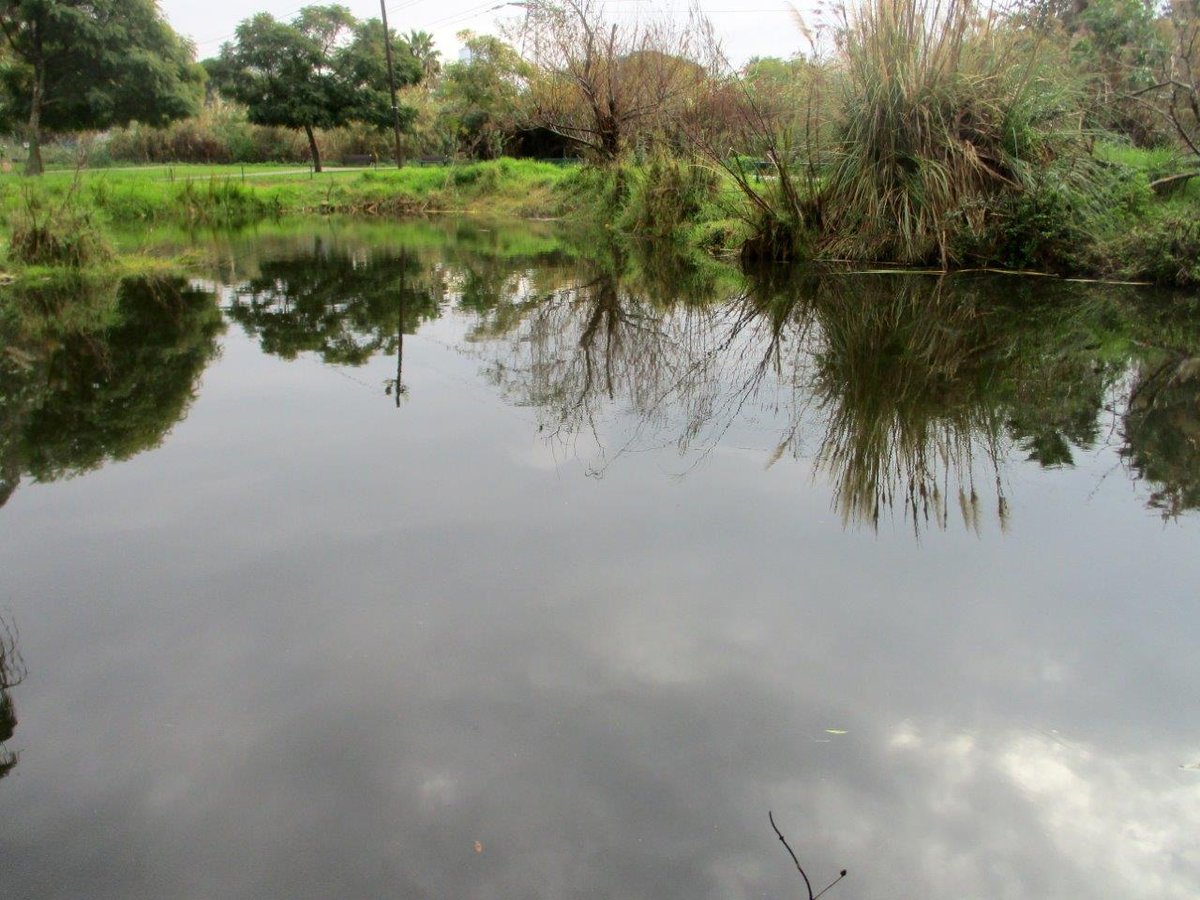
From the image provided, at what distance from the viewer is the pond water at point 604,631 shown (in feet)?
6.01

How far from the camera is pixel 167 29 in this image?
30688 millimetres

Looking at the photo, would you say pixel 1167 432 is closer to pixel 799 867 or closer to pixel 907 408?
pixel 907 408

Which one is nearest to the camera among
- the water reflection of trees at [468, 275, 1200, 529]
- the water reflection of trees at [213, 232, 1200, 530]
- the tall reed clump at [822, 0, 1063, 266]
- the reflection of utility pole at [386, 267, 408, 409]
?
the water reflection of trees at [468, 275, 1200, 529]

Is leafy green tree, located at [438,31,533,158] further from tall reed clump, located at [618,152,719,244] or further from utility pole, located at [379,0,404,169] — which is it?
tall reed clump, located at [618,152,719,244]

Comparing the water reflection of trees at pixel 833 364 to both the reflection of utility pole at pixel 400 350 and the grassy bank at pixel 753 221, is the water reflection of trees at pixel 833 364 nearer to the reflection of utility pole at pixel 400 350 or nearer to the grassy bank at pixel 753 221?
the reflection of utility pole at pixel 400 350

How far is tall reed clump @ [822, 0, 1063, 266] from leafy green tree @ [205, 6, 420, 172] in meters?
25.2

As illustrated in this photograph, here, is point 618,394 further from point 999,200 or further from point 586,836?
point 999,200

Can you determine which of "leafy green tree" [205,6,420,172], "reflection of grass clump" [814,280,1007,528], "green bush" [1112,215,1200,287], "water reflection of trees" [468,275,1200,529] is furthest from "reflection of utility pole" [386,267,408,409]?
"leafy green tree" [205,6,420,172]

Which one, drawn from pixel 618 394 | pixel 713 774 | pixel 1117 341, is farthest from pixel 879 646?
pixel 1117 341

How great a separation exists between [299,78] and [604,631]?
32.9m

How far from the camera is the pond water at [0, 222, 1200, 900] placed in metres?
1.83

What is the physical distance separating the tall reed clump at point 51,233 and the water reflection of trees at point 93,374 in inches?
58.6

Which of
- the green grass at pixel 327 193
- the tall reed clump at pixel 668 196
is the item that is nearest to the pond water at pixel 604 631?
the tall reed clump at pixel 668 196

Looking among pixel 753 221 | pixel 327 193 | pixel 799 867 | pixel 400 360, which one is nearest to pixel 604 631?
pixel 799 867
